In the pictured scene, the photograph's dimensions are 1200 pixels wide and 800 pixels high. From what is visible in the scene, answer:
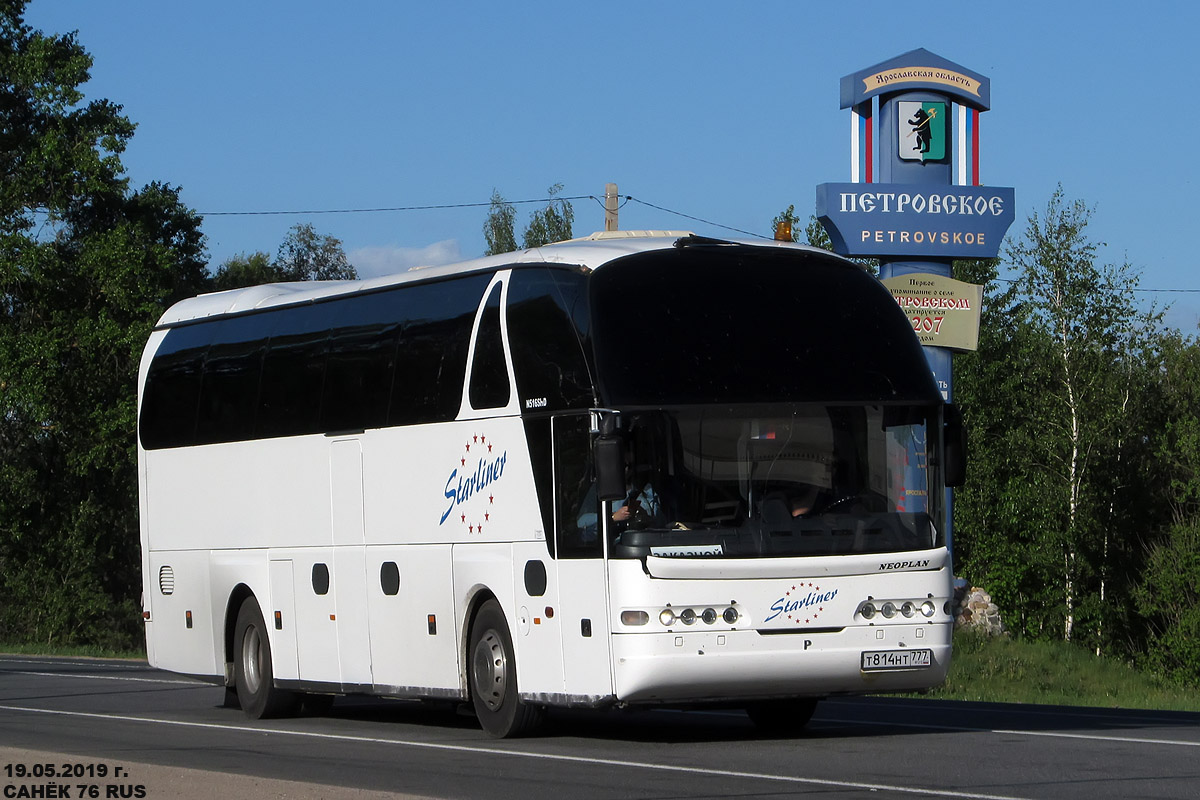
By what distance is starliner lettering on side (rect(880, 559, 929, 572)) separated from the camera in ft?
44.5

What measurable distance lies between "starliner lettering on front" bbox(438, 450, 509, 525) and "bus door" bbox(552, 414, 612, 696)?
2.97 feet

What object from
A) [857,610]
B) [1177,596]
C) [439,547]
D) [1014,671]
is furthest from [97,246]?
[857,610]

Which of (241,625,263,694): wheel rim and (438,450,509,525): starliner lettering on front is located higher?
(438,450,509,525): starliner lettering on front

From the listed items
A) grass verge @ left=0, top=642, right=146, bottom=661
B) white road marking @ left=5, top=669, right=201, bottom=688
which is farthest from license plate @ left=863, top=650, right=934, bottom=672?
grass verge @ left=0, top=642, right=146, bottom=661

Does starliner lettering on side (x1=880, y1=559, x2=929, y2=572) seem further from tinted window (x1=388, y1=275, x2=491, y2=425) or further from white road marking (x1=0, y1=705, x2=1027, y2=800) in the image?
tinted window (x1=388, y1=275, x2=491, y2=425)

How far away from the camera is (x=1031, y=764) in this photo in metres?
11.8

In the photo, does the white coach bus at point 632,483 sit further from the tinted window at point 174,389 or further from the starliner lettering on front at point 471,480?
the tinted window at point 174,389

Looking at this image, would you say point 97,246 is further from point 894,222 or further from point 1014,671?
point 1014,671

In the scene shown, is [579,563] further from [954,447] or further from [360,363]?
[360,363]

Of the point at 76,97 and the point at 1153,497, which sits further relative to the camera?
the point at 1153,497

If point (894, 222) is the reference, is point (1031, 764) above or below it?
below

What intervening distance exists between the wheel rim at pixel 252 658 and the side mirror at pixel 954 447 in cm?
760

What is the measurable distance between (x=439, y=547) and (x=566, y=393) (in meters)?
2.49

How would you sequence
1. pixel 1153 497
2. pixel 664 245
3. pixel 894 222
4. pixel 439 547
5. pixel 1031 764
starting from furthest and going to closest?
pixel 1153 497
pixel 894 222
pixel 439 547
pixel 664 245
pixel 1031 764
